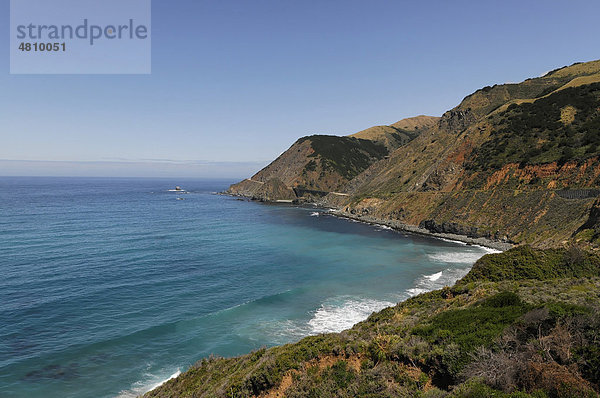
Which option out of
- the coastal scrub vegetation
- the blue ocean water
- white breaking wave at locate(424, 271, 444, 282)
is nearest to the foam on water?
the blue ocean water

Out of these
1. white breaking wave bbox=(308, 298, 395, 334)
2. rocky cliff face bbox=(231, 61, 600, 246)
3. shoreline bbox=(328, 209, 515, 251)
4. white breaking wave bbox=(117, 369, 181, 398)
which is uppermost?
rocky cliff face bbox=(231, 61, 600, 246)

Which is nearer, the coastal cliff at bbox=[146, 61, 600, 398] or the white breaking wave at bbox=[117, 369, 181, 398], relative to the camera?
the coastal cliff at bbox=[146, 61, 600, 398]

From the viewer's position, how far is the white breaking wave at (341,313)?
1151 inches

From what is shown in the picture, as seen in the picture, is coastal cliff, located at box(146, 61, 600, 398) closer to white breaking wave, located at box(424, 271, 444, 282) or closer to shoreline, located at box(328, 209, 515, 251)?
shoreline, located at box(328, 209, 515, 251)

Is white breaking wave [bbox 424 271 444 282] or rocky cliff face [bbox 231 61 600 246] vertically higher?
rocky cliff face [bbox 231 61 600 246]

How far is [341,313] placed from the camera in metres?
32.4

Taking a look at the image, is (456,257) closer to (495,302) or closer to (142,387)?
(495,302)

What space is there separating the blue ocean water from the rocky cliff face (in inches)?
427

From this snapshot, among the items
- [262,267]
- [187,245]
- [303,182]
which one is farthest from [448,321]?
[303,182]

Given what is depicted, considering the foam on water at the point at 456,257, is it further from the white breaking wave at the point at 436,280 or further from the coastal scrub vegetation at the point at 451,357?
the coastal scrub vegetation at the point at 451,357

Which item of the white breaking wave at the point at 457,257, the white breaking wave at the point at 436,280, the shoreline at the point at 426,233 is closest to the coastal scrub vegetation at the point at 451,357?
the white breaking wave at the point at 436,280

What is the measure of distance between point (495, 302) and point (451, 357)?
6729 mm

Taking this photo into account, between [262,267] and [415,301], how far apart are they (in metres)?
28.5

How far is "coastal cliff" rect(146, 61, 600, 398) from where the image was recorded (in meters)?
11.3
